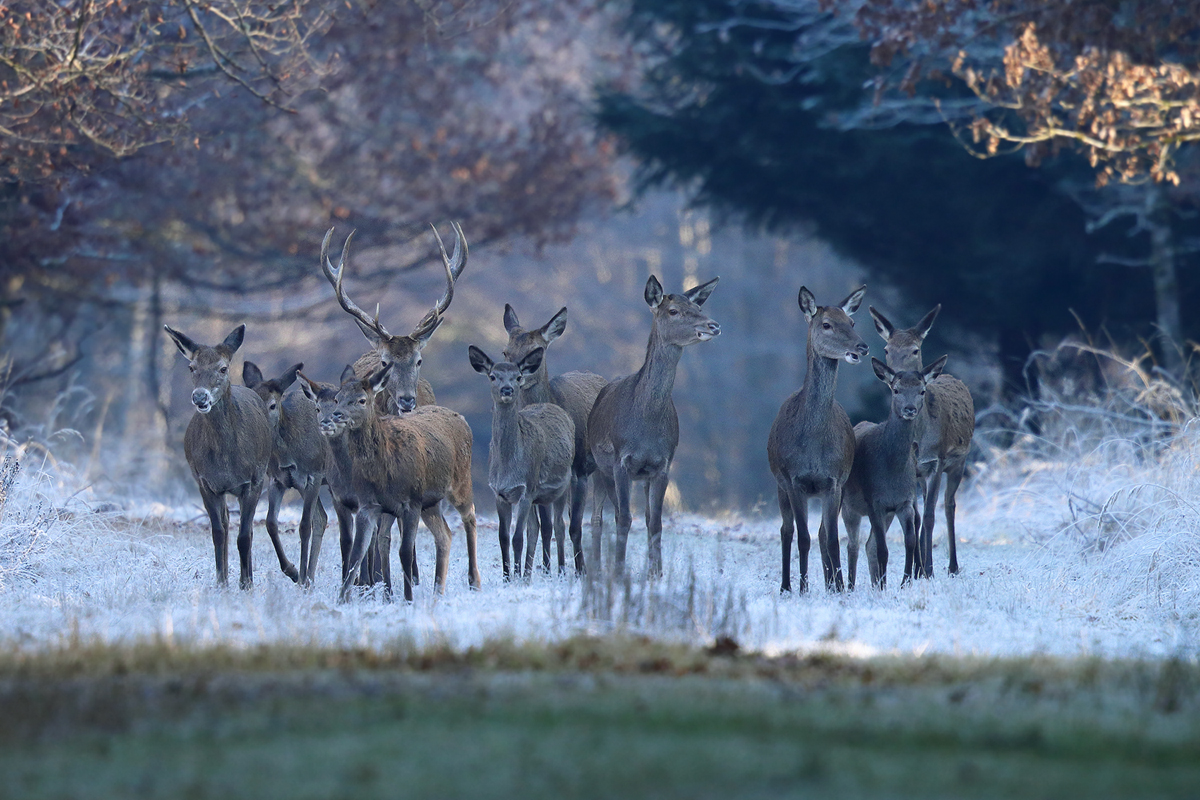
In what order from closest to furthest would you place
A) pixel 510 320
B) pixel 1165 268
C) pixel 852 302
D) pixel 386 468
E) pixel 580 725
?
pixel 580 725
pixel 386 468
pixel 852 302
pixel 510 320
pixel 1165 268

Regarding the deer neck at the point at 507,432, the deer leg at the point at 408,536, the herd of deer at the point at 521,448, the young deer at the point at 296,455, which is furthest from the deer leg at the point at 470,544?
the young deer at the point at 296,455

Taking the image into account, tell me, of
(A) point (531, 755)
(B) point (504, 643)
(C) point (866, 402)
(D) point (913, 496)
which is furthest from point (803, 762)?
(C) point (866, 402)

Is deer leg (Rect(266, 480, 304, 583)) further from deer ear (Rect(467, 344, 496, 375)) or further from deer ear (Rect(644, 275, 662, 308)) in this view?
deer ear (Rect(644, 275, 662, 308))

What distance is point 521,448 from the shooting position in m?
12.5

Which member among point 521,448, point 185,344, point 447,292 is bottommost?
point 521,448

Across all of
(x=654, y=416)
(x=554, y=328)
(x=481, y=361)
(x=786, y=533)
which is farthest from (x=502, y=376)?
(x=786, y=533)

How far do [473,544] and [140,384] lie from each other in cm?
2867

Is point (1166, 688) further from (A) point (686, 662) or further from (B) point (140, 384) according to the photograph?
(B) point (140, 384)

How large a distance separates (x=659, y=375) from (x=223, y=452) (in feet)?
11.7

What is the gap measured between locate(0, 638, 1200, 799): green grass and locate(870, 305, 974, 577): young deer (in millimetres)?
5207

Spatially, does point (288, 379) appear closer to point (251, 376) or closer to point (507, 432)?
point (251, 376)

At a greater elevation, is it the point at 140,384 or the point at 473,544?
the point at 140,384

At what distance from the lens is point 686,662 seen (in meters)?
7.59

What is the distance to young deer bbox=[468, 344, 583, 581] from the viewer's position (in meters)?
12.4
